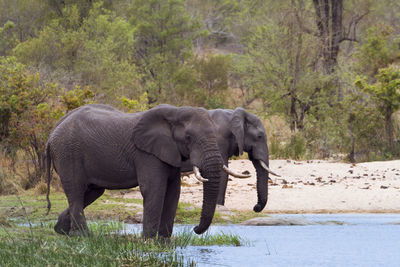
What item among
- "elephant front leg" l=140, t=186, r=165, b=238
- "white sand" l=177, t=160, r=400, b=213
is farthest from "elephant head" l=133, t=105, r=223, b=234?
"white sand" l=177, t=160, r=400, b=213

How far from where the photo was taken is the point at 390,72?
74.1 ft

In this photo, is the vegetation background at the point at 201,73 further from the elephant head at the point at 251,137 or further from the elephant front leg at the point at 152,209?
the elephant front leg at the point at 152,209

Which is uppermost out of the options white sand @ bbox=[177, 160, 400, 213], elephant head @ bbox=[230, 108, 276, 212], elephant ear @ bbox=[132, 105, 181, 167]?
elephant ear @ bbox=[132, 105, 181, 167]

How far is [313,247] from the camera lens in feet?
30.0

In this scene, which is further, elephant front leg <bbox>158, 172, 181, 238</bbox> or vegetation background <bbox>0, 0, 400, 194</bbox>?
vegetation background <bbox>0, 0, 400, 194</bbox>

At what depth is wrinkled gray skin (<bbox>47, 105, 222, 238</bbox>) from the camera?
7348mm

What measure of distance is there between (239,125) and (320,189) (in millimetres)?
4718

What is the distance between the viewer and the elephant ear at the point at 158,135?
24.6 feet

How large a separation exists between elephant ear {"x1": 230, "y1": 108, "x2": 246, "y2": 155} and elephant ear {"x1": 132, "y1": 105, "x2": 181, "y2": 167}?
4028 mm

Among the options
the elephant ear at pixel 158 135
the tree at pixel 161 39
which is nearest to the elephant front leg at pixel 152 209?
the elephant ear at pixel 158 135

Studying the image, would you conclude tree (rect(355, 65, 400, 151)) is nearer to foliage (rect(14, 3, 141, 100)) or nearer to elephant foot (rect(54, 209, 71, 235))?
foliage (rect(14, 3, 141, 100))

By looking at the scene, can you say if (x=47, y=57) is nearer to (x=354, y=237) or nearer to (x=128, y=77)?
(x=128, y=77)

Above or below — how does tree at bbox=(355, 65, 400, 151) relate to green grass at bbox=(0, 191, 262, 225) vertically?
above

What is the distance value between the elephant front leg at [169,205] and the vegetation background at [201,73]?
875 cm
